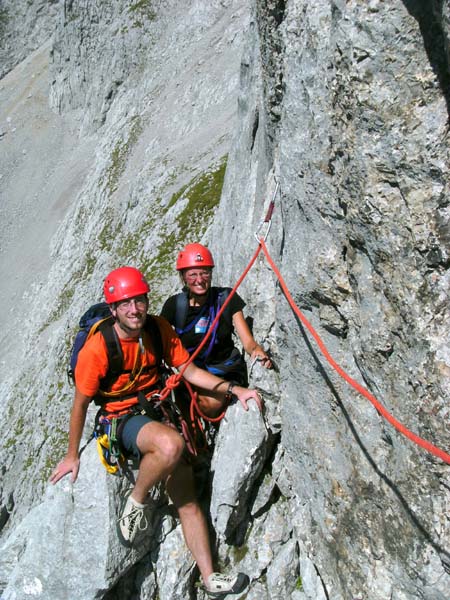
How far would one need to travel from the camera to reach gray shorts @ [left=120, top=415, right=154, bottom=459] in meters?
6.99

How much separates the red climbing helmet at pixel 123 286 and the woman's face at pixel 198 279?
1.08m

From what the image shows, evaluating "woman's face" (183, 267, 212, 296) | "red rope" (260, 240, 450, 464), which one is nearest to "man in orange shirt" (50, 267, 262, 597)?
"woman's face" (183, 267, 212, 296)

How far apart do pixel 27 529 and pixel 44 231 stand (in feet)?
142

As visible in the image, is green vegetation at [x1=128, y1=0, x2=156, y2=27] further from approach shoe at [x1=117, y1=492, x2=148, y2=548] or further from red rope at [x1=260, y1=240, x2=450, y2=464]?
approach shoe at [x1=117, y1=492, x2=148, y2=548]

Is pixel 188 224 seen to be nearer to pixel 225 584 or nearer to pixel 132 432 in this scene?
pixel 132 432

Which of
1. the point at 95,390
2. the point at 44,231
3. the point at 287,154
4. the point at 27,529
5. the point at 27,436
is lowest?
the point at 44,231

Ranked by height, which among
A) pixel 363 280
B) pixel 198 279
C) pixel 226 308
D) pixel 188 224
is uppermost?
pixel 363 280

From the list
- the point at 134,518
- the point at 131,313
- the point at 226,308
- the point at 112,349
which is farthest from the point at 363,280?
the point at 134,518

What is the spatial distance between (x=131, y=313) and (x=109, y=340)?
48 centimetres

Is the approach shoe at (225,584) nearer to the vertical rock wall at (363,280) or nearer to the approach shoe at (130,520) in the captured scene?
the vertical rock wall at (363,280)

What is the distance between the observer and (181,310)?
323 inches

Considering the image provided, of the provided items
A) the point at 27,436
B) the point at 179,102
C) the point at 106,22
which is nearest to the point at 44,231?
the point at 179,102

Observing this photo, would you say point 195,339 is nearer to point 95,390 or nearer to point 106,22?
point 95,390

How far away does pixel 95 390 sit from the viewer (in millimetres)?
7012
